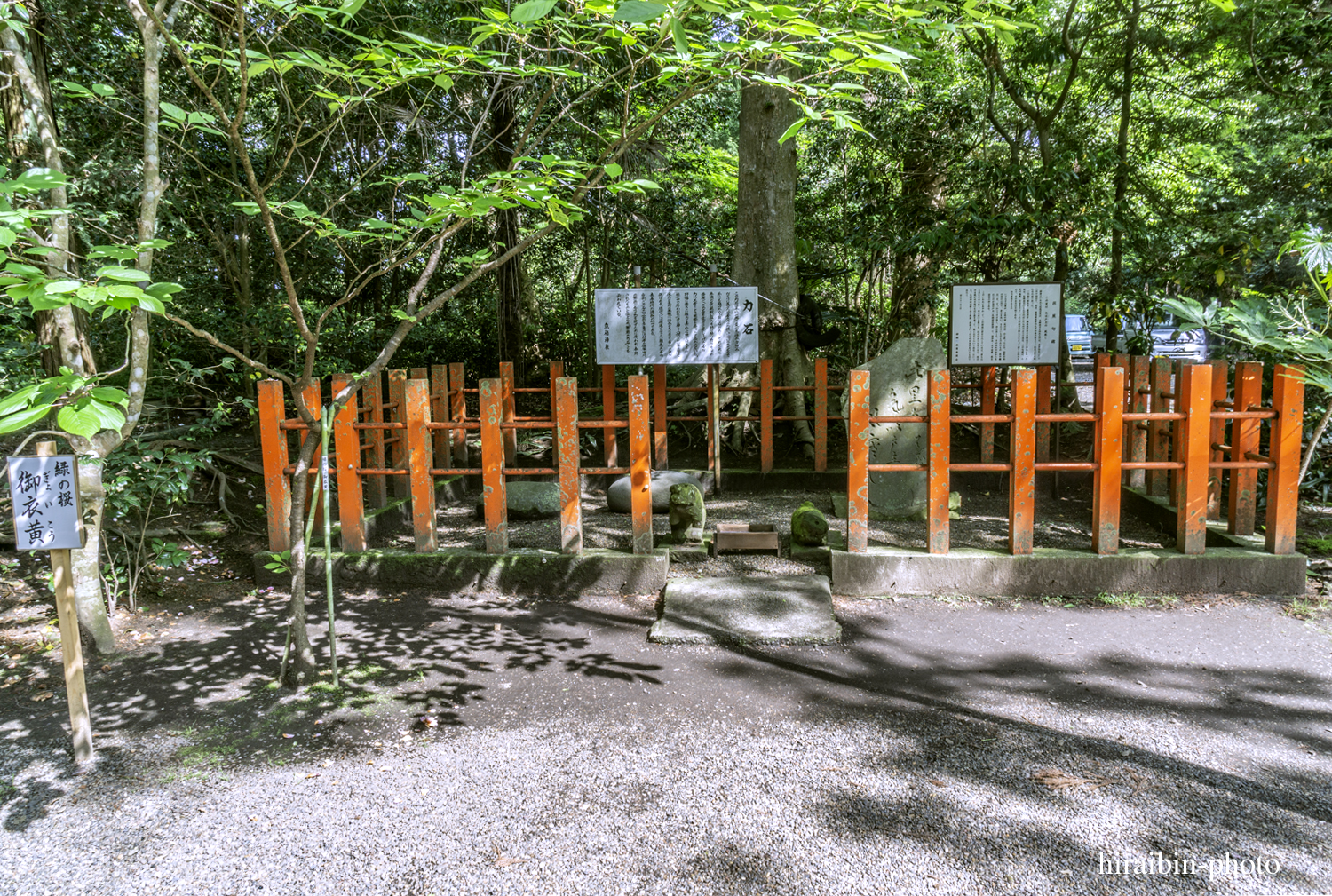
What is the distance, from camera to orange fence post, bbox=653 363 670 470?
770cm

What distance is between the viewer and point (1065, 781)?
10.3ft

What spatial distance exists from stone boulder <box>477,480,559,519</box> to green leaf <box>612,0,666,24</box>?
5.87 metres

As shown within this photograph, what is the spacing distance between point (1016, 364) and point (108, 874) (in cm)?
701

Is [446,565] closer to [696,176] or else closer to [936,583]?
[936,583]

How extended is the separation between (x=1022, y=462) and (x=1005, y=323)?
2500 millimetres

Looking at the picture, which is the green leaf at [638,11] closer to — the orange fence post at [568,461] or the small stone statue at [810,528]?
the orange fence post at [568,461]

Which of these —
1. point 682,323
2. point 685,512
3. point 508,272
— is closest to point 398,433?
point 682,323

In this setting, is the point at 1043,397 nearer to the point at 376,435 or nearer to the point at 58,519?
the point at 376,435

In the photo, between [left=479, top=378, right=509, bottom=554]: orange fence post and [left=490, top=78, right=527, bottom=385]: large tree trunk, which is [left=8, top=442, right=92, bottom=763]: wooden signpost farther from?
[left=490, top=78, right=527, bottom=385]: large tree trunk

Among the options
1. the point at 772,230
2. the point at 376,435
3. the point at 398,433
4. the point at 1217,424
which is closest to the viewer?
the point at 1217,424

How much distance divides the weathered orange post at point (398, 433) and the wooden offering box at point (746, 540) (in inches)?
107

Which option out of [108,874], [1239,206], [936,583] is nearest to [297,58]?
[108,874]

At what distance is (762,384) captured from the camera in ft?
27.4

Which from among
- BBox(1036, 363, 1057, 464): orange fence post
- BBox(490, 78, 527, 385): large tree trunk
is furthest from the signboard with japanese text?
BBox(490, 78, 527, 385): large tree trunk
